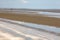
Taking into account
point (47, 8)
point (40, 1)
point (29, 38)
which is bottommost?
point (29, 38)

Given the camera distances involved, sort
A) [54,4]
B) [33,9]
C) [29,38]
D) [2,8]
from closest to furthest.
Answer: [29,38] → [54,4] → [33,9] → [2,8]

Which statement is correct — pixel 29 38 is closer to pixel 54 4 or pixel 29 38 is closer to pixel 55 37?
pixel 55 37

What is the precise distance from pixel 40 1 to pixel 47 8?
28cm

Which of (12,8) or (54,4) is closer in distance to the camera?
(54,4)

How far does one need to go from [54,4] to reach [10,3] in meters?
1.23

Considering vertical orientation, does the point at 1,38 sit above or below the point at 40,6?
below

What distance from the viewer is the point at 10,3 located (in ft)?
12.7

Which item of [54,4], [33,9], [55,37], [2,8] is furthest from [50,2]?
[55,37]

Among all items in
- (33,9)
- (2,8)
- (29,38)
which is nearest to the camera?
(29,38)

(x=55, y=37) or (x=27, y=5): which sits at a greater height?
(x=27, y=5)

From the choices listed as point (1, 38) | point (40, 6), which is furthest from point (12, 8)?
point (1, 38)

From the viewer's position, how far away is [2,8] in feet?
13.5

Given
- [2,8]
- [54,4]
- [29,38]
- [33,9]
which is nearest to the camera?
[29,38]

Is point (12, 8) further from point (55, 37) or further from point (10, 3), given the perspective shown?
point (55, 37)
